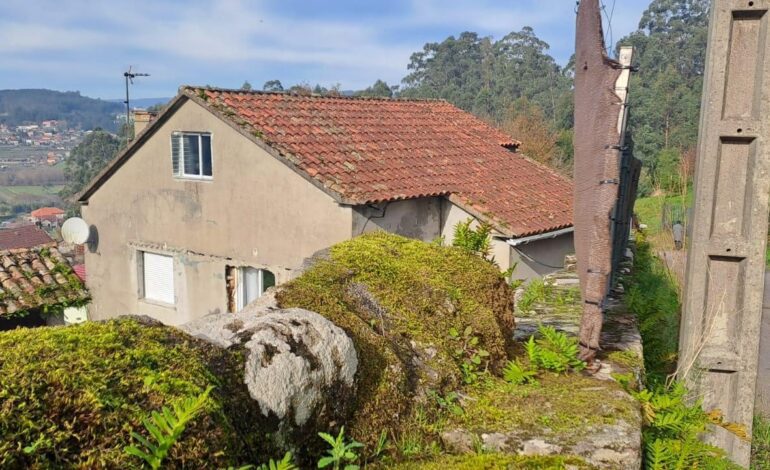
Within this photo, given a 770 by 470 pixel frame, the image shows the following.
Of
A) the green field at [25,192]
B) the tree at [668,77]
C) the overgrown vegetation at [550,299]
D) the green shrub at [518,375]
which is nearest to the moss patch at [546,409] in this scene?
the green shrub at [518,375]

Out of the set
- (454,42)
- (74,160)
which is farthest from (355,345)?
(454,42)

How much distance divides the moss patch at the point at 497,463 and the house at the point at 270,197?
9.08m

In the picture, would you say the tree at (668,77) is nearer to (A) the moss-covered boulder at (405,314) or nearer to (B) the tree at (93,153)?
(A) the moss-covered boulder at (405,314)

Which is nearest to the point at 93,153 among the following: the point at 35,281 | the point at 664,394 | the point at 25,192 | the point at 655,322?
the point at 35,281

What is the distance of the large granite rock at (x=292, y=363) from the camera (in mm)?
2043

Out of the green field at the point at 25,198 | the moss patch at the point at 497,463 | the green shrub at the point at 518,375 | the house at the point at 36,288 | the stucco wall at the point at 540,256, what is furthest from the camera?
the green field at the point at 25,198

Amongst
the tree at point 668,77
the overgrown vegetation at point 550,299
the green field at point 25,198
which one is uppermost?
the tree at point 668,77

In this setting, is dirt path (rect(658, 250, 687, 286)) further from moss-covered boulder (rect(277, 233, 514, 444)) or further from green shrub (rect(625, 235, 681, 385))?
moss-covered boulder (rect(277, 233, 514, 444))

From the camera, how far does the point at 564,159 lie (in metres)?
31.6

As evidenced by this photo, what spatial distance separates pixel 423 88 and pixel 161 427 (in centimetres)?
6926

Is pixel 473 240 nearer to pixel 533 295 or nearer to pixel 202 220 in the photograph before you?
pixel 533 295

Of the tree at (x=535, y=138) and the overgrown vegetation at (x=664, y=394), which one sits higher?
the tree at (x=535, y=138)

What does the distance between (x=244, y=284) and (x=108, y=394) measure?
12.0 meters

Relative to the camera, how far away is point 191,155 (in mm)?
13812
